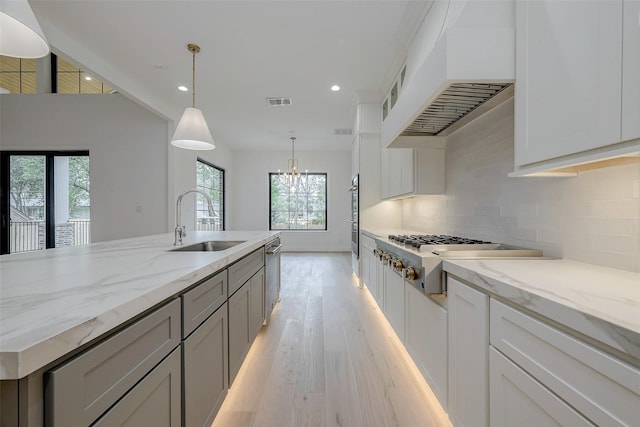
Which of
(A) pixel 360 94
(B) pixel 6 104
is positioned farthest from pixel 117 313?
(B) pixel 6 104

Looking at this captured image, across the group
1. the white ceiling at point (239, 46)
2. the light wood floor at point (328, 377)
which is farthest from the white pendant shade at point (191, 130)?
the light wood floor at point (328, 377)

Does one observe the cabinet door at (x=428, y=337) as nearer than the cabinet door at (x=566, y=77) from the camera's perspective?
No

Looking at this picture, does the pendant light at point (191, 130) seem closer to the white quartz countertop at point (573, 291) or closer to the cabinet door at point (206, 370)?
the cabinet door at point (206, 370)

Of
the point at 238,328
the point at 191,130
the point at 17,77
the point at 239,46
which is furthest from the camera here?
the point at 17,77

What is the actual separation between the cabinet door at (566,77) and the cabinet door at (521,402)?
725 millimetres

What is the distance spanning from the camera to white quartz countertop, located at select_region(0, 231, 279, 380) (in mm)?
496

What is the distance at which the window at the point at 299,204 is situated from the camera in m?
7.73

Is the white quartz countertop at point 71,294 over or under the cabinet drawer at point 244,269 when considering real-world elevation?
over

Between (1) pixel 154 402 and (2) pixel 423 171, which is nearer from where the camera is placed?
(1) pixel 154 402

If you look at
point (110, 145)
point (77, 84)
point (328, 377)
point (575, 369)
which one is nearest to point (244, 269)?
point (328, 377)

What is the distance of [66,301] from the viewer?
0.69m

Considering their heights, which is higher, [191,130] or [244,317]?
[191,130]

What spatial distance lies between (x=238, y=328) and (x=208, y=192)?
521cm

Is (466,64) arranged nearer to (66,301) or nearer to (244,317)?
(66,301)
